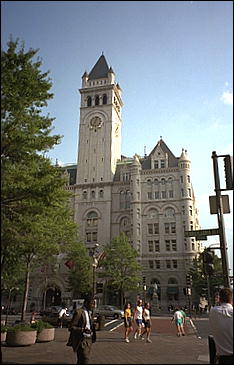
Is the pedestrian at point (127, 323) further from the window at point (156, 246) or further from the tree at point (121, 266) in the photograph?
the window at point (156, 246)

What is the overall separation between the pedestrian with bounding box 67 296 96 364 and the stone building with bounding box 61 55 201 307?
44671 mm

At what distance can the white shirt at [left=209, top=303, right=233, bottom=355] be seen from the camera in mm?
5043

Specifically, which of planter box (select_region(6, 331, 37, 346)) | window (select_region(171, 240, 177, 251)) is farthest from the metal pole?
window (select_region(171, 240, 177, 251))

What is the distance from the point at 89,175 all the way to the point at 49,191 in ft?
187

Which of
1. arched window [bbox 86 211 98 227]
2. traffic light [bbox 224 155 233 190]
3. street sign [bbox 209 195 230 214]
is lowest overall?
street sign [bbox 209 195 230 214]

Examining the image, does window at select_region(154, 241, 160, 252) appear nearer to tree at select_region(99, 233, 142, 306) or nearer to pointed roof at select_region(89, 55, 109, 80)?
tree at select_region(99, 233, 142, 306)

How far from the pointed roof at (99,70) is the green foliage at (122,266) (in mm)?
45440

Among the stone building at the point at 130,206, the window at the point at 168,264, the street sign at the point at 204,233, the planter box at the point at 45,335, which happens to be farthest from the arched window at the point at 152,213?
the street sign at the point at 204,233

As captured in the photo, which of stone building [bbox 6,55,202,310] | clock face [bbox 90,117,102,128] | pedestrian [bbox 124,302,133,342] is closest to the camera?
pedestrian [bbox 124,302,133,342]

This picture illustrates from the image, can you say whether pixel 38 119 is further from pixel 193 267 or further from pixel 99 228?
pixel 99 228

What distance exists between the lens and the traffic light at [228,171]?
1026 cm

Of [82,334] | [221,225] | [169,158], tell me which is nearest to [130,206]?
[169,158]

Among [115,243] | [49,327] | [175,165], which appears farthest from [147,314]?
[175,165]

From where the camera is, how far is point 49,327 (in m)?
14.8
